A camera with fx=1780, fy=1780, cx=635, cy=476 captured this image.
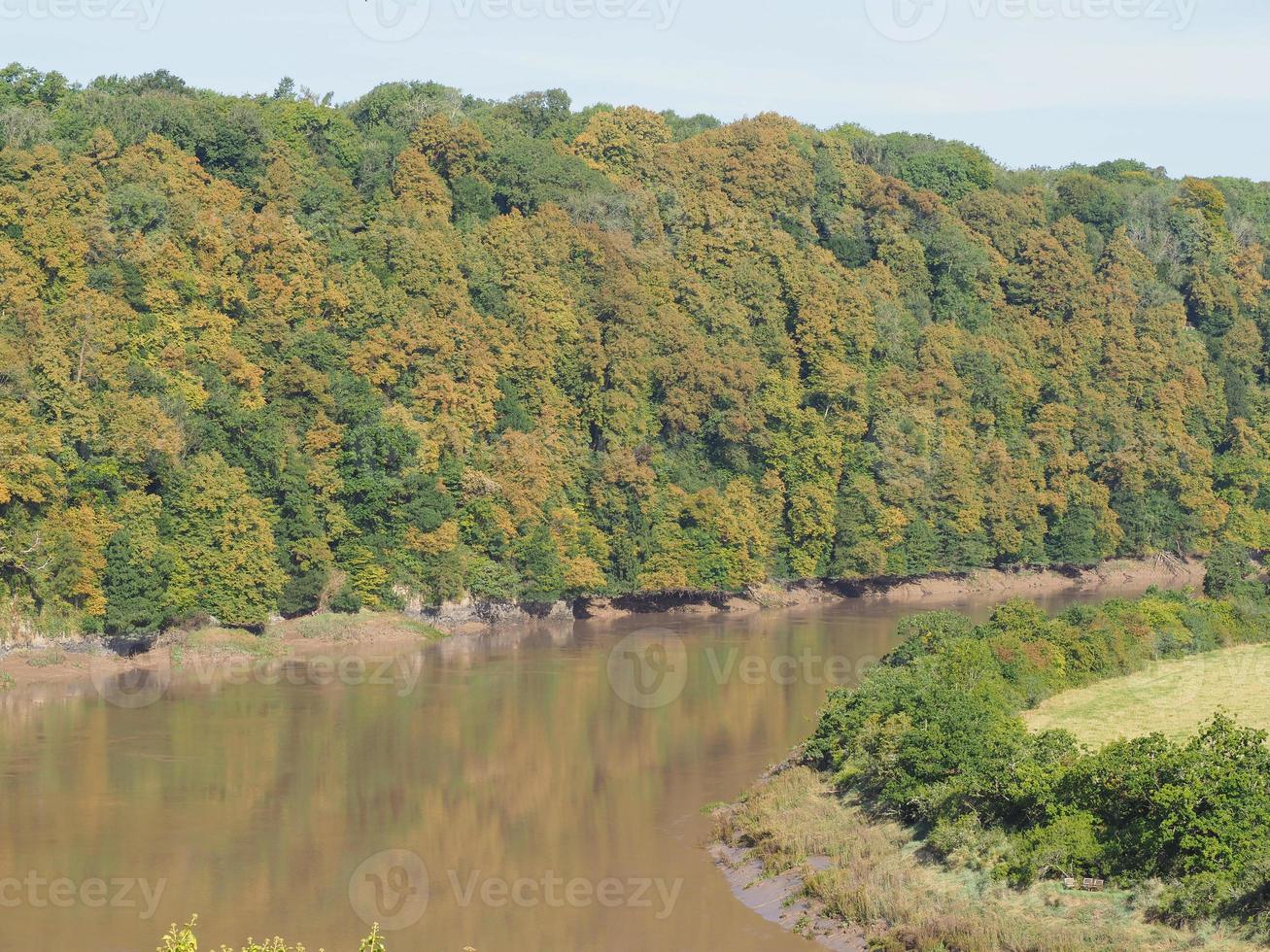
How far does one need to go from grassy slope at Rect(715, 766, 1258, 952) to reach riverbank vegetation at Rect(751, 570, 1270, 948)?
80mm

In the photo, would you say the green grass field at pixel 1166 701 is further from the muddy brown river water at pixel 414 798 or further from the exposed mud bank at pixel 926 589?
the exposed mud bank at pixel 926 589

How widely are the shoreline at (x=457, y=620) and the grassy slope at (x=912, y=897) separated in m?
27.5

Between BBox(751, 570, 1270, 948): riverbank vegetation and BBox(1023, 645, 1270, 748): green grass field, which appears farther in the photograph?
BBox(1023, 645, 1270, 748): green grass field

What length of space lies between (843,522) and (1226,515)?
25109 mm

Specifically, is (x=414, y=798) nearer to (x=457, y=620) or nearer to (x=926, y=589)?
(x=457, y=620)

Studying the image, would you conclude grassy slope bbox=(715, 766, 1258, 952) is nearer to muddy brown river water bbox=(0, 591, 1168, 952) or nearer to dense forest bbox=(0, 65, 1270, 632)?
muddy brown river water bbox=(0, 591, 1168, 952)

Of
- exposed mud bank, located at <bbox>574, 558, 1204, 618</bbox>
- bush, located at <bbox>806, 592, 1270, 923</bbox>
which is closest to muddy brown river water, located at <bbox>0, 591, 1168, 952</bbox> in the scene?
bush, located at <bbox>806, 592, 1270, 923</bbox>

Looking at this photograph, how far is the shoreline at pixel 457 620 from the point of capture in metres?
59.3

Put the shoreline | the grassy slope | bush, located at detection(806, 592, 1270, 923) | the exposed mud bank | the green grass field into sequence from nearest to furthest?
the grassy slope, bush, located at detection(806, 592, 1270, 923), the green grass field, the shoreline, the exposed mud bank

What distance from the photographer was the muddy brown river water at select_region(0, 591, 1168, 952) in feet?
117

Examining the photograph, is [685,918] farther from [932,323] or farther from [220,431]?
[932,323]

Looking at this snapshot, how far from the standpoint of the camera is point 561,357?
8150cm

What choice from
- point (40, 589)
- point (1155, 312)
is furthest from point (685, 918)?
point (1155, 312)

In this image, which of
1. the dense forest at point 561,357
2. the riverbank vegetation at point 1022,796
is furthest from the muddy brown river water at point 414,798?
the dense forest at point 561,357
